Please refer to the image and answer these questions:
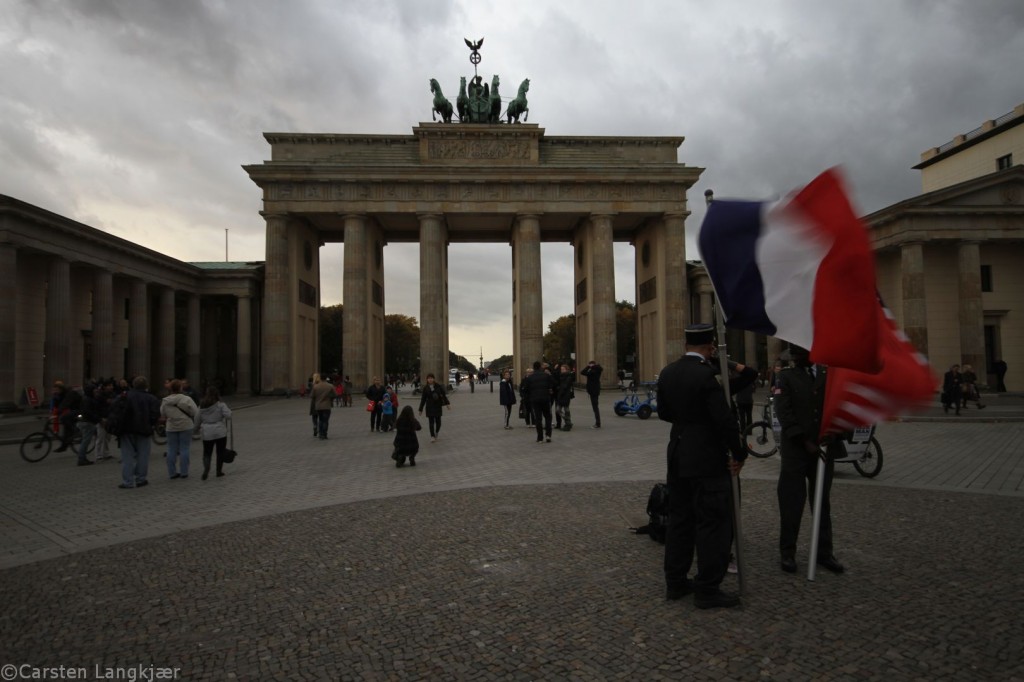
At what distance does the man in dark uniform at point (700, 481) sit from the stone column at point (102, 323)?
1435 inches

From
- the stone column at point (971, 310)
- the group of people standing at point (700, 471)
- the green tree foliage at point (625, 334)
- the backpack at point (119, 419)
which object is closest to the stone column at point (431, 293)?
the stone column at point (971, 310)

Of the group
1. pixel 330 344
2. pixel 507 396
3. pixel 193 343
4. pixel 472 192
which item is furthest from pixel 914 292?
pixel 330 344

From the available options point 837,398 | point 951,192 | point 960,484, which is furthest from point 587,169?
point 837,398

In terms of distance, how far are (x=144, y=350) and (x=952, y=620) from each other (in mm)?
42069

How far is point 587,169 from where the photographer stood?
1673 inches

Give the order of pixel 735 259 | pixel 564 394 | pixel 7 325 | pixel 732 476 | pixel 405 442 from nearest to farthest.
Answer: pixel 732 476, pixel 735 259, pixel 405 442, pixel 564 394, pixel 7 325

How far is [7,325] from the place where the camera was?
25719 millimetres

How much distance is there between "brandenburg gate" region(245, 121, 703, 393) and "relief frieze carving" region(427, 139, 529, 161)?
0.08m

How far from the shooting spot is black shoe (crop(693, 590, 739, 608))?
4.21m

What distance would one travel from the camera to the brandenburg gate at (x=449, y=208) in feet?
136

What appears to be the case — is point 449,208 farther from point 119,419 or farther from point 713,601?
point 713,601

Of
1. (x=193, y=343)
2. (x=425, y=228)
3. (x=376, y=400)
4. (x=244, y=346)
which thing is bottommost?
(x=376, y=400)

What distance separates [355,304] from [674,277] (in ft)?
76.7

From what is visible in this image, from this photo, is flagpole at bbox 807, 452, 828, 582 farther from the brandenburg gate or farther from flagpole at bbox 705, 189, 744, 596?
the brandenburg gate
